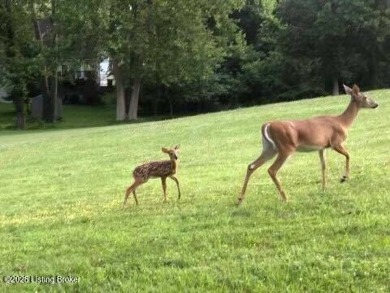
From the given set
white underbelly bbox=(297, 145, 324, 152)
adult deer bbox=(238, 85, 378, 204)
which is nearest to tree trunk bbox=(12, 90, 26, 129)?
adult deer bbox=(238, 85, 378, 204)

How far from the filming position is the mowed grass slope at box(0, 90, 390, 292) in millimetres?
5766

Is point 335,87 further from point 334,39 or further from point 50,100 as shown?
point 50,100

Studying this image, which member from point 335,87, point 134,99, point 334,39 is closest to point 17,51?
point 134,99

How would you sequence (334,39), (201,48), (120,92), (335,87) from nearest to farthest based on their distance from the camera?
(201,48), (120,92), (334,39), (335,87)

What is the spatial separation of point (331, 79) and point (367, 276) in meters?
45.8

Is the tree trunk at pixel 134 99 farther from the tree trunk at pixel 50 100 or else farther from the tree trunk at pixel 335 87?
the tree trunk at pixel 335 87

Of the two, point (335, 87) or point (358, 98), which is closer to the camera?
point (358, 98)

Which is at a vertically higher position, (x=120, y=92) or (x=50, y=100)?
(x=120, y=92)

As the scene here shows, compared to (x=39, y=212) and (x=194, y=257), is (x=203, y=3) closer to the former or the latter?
(x=39, y=212)

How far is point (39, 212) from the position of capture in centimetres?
1053

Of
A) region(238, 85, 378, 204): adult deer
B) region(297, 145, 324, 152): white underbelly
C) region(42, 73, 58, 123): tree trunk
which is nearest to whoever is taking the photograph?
region(238, 85, 378, 204): adult deer

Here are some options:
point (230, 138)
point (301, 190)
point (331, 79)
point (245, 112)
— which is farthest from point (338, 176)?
point (331, 79)

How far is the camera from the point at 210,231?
7402mm

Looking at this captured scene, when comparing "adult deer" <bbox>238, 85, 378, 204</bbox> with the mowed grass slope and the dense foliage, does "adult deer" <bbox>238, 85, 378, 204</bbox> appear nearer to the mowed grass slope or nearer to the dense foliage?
the mowed grass slope
